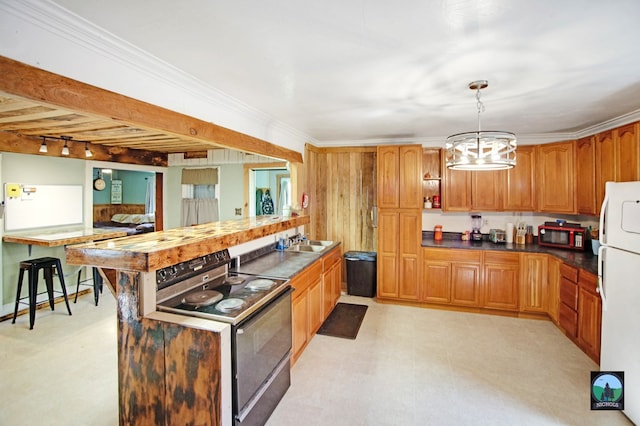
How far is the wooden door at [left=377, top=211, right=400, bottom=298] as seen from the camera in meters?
4.41

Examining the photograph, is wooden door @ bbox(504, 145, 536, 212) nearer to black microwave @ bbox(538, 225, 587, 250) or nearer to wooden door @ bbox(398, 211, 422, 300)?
black microwave @ bbox(538, 225, 587, 250)

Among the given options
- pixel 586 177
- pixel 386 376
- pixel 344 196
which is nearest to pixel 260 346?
pixel 386 376

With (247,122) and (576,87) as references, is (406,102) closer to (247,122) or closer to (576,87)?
(576,87)

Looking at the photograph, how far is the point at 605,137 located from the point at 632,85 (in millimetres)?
1017

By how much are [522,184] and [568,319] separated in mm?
1781

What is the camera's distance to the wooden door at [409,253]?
169 inches

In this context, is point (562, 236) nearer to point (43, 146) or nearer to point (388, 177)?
point (388, 177)

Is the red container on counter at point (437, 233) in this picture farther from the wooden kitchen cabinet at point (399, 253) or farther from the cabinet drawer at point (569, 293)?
the cabinet drawer at point (569, 293)

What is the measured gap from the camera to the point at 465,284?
13.5 ft

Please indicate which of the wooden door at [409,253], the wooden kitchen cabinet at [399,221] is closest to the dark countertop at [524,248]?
the wooden door at [409,253]

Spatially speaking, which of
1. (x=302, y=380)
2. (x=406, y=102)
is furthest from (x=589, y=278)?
(x=302, y=380)

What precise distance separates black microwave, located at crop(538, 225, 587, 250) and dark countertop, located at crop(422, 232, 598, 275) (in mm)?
80

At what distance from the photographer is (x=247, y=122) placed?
3096 mm

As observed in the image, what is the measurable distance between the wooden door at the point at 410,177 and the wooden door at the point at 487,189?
82cm
